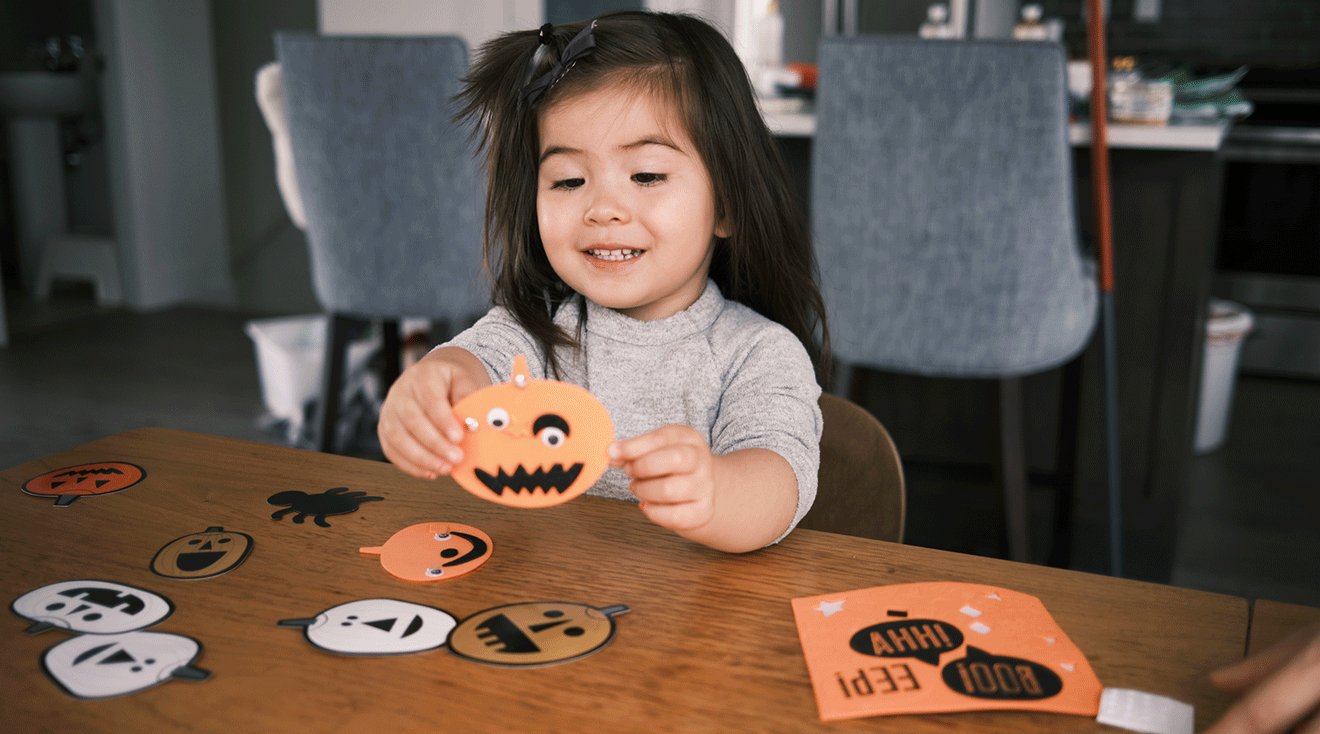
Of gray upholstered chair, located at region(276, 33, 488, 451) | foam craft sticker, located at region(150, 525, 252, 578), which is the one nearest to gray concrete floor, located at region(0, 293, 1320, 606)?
gray upholstered chair, located at region(276, 33, 488, 451)

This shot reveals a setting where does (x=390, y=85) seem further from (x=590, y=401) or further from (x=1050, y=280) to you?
(x=590, y=401)

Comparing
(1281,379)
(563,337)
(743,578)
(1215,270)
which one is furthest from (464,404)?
(1281,379)

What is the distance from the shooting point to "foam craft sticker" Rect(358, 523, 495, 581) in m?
0.61

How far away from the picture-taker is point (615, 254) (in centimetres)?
87

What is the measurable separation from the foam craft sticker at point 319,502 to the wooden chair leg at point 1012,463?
4.13 feet

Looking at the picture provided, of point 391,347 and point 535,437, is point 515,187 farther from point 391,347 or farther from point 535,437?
point 391,347

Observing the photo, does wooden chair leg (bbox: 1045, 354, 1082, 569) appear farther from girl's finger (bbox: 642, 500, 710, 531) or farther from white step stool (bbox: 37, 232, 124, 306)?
white step stool (bbox: 37, 232, 124, 306)

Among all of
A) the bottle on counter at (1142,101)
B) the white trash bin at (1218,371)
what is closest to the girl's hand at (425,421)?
the bottle on counter at (1142,101)

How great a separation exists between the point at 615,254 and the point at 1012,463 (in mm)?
1104

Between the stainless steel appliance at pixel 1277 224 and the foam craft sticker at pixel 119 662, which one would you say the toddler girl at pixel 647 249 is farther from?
the stainless steel appliance at pixel 1277 224

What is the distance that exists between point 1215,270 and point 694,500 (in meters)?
3.30

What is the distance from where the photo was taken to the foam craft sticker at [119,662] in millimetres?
485

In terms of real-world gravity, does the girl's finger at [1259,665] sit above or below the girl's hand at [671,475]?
below

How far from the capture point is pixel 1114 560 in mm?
Answer: 1783
